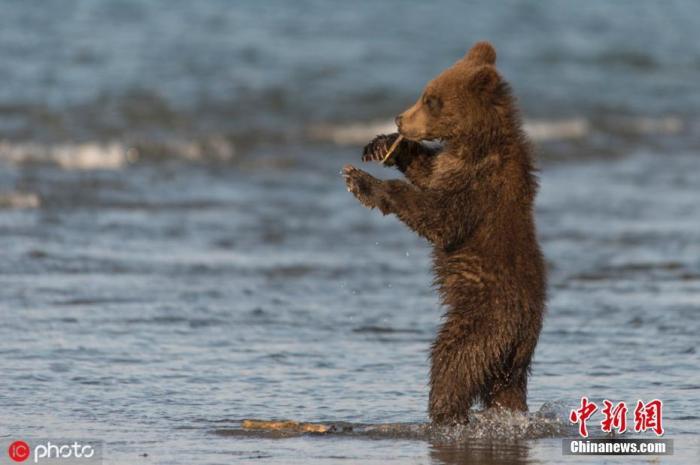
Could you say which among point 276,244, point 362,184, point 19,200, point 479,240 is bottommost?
point 479,240

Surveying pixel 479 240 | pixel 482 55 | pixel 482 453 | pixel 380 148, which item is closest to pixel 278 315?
pixel 380 148

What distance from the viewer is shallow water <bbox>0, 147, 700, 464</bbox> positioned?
6.70m

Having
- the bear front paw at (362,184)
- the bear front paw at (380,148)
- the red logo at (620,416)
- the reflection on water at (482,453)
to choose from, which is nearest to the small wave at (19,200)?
the bear front paw at (380,148)

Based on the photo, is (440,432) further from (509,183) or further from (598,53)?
(598,53)

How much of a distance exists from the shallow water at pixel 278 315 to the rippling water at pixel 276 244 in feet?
0.09

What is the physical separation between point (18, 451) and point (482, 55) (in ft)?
9.41

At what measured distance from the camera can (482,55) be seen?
710cm

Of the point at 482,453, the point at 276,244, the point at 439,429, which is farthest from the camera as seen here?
the point at 276,244

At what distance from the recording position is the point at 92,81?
1969cm

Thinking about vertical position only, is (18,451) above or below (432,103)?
below

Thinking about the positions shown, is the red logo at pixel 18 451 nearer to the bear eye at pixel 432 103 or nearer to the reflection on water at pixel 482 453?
the reflection on water at pixel 482 453

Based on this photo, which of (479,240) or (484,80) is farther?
(484,80)

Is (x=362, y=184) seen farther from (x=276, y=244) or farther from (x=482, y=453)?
(x=276, y=244)

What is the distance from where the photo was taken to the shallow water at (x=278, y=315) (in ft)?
22.0
